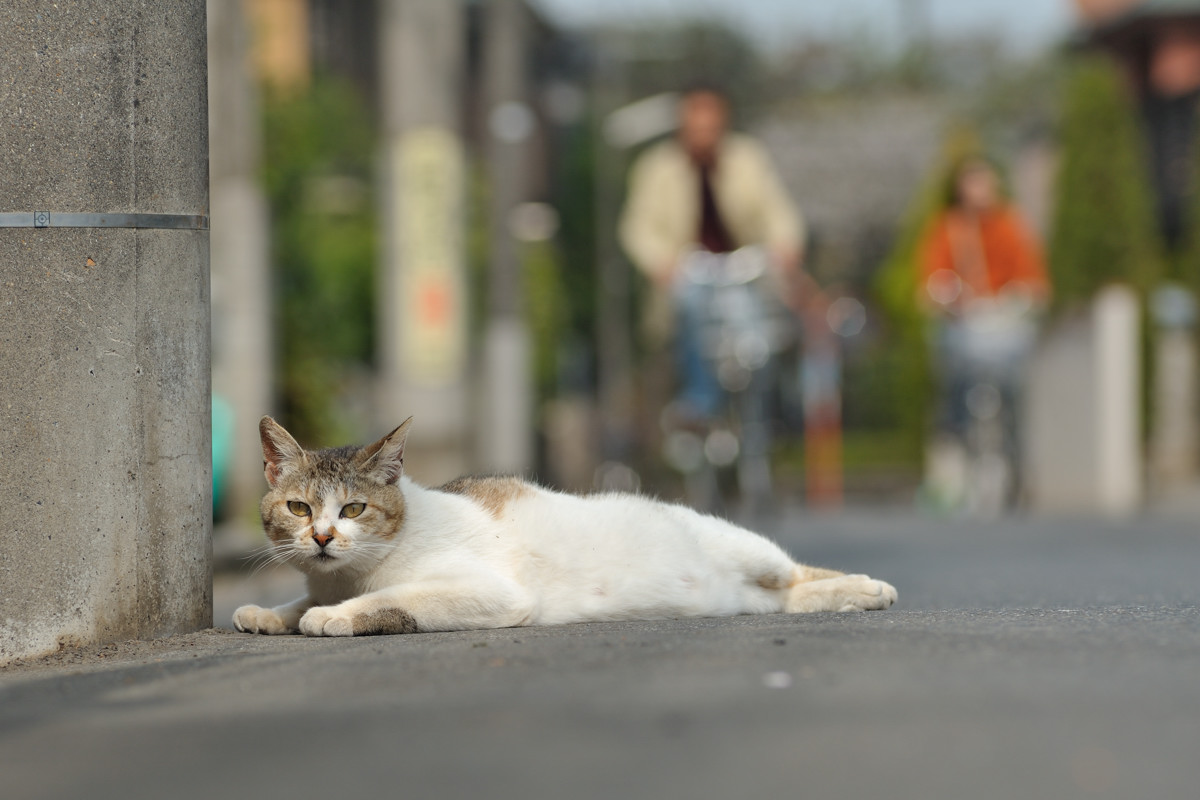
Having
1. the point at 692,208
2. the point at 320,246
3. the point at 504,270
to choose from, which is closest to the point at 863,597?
the point at 692,208

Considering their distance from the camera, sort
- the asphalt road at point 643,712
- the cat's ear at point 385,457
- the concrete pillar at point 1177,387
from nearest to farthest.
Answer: the asphalt road at point 643,712
the cat's ear at point 385,457
the concrete pillar at point 1177,387

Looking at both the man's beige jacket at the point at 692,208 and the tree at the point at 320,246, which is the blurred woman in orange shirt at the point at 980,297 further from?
the tree at the point at 320,246

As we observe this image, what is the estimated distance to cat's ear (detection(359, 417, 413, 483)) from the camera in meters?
4.96

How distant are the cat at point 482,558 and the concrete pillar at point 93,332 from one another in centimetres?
35

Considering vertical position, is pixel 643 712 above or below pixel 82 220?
below

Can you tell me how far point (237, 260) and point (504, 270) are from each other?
6508 millimetres

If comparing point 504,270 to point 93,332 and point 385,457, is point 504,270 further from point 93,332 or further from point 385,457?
point 93,332

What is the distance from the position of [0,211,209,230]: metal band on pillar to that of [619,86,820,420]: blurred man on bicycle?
606 centimetres

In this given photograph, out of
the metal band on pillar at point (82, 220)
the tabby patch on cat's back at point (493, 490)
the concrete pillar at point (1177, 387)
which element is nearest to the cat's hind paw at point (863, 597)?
the tabby patch on cat's back at point (493, 490)

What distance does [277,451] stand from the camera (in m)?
5.05

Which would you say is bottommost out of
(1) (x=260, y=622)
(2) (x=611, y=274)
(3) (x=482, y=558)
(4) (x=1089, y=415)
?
(1) (x=260, y=622)

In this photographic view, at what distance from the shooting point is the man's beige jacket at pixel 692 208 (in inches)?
423

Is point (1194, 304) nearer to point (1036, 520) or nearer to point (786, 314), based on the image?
point (1036, 520)

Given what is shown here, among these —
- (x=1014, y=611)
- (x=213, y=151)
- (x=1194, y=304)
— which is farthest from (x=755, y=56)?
(x=1014, y=611)
